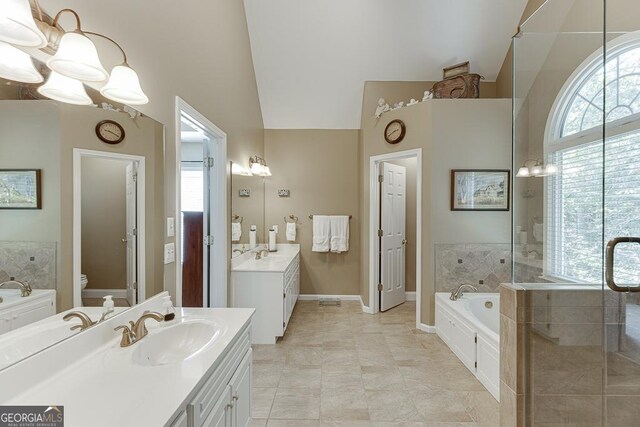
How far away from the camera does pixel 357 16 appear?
3.57 metres

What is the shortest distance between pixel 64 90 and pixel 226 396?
1.42m

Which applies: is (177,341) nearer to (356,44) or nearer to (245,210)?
(245,210)

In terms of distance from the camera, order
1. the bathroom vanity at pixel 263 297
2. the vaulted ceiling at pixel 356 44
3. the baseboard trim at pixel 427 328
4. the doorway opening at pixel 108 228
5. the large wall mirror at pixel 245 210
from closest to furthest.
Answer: the doorway opening at pixel 108 228, the bathroom vanity at pixel 263 297, the large wall mirror at pixel 245 210, the baseboard trim at pixel 427 328, the vaulted ceiling at pixel 356 44

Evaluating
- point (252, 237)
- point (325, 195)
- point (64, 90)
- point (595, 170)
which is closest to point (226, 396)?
point (64, 90)

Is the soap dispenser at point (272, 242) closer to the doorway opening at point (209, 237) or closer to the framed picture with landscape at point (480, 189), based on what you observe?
the doorway opening at point (209, 237)

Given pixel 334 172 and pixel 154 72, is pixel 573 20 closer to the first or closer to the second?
pixel 154 72

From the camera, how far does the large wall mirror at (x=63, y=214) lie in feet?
3.07

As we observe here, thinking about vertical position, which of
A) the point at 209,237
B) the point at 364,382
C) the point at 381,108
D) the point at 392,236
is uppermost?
the point at 381,108

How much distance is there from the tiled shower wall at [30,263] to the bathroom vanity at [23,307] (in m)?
0.03

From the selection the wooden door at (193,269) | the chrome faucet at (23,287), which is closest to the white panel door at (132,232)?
the chrome faucet at (23,287)

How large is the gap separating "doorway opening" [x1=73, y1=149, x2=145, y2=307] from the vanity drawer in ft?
1.97

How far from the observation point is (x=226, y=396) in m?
1.32

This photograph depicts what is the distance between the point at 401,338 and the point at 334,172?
2.56 meters

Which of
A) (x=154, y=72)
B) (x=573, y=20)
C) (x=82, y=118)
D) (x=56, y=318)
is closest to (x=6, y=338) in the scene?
(x=56, y=318)
